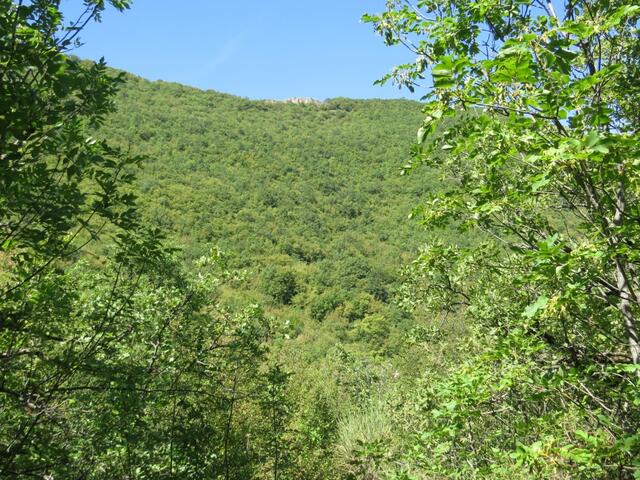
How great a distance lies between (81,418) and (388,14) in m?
4.56

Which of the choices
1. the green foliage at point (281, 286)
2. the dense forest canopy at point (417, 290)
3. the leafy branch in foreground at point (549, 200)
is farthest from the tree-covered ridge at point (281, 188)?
the leafy branch in foreground at point (549, 200)

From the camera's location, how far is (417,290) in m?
6.70

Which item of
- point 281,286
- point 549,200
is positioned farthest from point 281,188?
point 549,200

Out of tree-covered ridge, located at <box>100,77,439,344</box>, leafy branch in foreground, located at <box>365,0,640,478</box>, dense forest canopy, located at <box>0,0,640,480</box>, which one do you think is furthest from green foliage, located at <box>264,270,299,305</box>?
leafy branch in foreground, located at <box>365,0,640,478</box>

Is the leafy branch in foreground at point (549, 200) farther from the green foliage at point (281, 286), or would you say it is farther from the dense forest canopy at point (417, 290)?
the green foliage at point (281, 286)

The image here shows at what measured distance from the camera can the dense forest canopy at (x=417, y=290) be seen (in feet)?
7.93

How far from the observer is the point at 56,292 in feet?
14.1

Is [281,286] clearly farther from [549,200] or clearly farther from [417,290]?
[549,200]

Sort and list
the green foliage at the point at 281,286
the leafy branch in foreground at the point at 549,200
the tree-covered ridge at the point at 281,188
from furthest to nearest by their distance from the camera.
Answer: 1. the tree-covered ridge at the point at 281,188
2. the green foliage at the point at 281,286
3. the leafy branch in foreground at the point at 549,200

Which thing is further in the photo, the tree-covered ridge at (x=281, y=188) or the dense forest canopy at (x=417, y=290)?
the tree-covered ridge at (x=281, y=188)

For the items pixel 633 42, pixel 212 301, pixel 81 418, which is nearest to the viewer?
pixel 633 42

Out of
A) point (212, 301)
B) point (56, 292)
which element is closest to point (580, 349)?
point (212, 301)

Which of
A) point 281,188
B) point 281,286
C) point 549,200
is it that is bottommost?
point 281,286

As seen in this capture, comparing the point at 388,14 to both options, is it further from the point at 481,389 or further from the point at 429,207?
the point at 481,389
